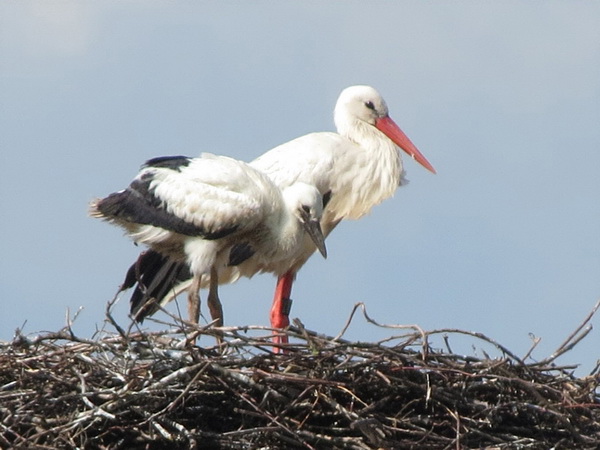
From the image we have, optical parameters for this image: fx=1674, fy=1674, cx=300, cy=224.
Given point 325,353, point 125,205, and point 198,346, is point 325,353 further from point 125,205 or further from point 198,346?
point 125,205

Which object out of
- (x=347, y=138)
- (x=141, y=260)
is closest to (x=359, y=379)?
(x=141, y=260)

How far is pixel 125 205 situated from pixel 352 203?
1.57 m

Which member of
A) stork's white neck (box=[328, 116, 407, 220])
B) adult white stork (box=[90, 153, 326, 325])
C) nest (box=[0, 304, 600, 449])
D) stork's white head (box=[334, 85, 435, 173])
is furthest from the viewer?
stork's white head (box=[334, 85, 435, 173])

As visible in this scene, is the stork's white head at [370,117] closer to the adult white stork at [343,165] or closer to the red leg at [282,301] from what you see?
the adult white stork at [343,165]

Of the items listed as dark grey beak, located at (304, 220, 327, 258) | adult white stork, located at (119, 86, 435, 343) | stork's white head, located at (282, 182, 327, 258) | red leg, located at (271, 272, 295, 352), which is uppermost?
adult white stork, located at (119, 86, 435, 343)

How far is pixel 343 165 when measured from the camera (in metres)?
8.94

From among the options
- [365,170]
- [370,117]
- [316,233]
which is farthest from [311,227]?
[370,117]

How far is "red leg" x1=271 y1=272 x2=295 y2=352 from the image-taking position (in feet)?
29.8

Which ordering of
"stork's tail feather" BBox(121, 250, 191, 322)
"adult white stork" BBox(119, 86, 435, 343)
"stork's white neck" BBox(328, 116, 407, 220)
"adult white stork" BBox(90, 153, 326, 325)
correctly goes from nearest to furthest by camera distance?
"adult white stork" BBox(90, 153, 326, 325) < "stork's tail feather" BBox(121, 250, 191, 322) < "adult white stork" BBox(119, 86, 435, 343) < "stork's white neck" BBox(328, 116, 407, 220)

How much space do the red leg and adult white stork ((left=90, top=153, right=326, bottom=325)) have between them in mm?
998

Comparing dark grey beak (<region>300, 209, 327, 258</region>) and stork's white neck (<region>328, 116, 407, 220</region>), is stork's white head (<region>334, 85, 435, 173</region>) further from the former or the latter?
dark grey beak (<region>300, 209, 327, 258</region>)

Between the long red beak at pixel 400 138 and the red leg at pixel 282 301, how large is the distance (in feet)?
3.30

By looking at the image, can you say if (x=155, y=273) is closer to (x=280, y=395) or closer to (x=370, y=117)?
(x=370, y=117)

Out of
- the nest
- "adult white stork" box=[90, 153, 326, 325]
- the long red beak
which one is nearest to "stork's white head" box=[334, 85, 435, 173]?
the long red beak
